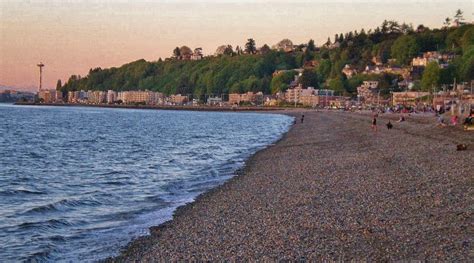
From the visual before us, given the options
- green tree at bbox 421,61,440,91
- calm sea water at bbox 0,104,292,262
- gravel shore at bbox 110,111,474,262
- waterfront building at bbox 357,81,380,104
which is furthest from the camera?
waterfront building at bbox 357,81,380,104

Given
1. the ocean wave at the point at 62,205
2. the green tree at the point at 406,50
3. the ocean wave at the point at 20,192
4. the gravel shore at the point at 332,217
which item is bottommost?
the ocean wave at the point at 20,192

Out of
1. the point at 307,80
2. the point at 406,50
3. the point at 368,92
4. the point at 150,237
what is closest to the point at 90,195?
the point at 150,237

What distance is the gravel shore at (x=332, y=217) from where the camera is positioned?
900cm

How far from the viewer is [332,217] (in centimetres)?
1151

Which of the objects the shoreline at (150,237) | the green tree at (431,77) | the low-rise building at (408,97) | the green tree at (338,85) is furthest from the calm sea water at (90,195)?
the green tree at (338,85)

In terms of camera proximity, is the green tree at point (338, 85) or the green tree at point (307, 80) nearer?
the green tree at point (338, 85)

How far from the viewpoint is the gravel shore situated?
9.00 m

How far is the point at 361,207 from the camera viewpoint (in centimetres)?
1226

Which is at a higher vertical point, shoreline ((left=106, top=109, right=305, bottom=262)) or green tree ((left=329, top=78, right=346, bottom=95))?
green tree ((left=329, top=78, right=346, bottom=95))

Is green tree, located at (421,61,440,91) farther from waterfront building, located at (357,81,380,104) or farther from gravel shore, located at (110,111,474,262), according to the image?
gravel shore, located at (110,111,474,262)

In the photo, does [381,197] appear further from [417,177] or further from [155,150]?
[155,150]

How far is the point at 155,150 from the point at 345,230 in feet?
82.6

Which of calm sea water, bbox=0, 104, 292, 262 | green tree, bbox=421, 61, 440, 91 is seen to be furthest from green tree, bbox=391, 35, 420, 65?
calm sea water, bbox=0, 104, 292, 262

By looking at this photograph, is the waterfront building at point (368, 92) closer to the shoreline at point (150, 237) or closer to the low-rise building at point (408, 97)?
the low-rise building at point (408, 97)
